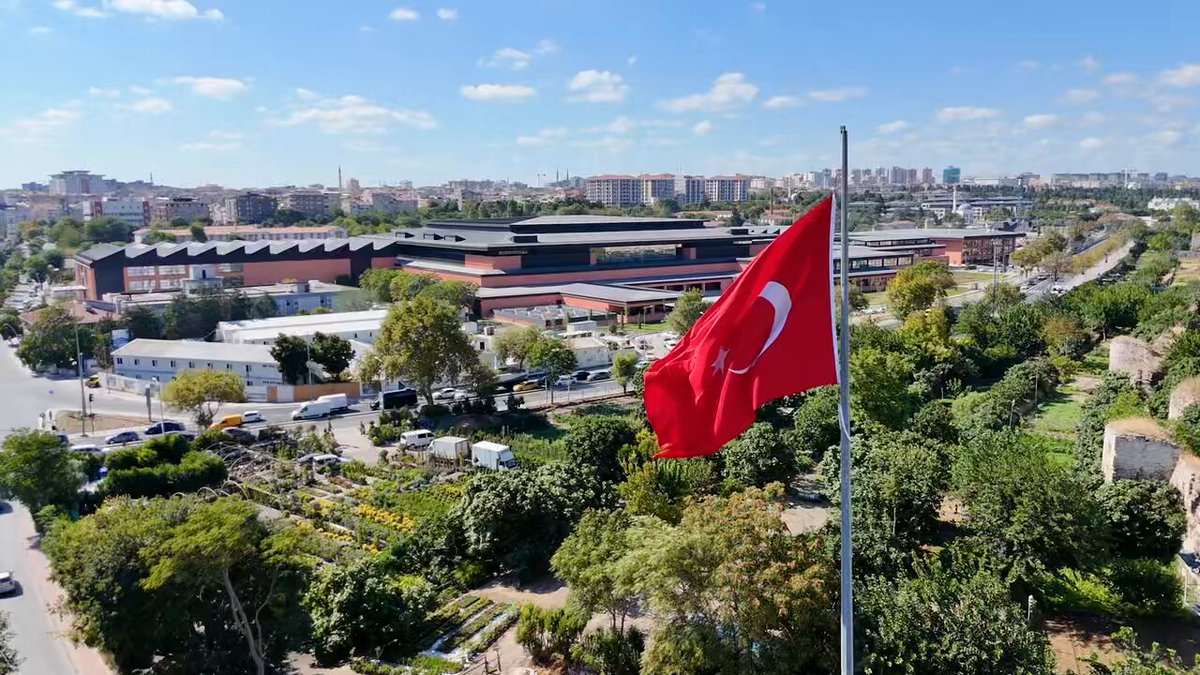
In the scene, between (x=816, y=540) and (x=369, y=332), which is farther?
(x=369, y=332)

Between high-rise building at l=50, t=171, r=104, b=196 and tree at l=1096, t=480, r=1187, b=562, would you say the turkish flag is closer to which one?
tree at l=1096, t=480, r=1187, b=562

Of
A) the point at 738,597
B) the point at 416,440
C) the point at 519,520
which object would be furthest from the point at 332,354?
the point at 738,597

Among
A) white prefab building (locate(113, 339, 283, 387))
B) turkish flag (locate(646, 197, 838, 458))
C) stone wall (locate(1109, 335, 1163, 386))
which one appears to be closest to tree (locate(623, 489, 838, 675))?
turkish flag (locate(646, 197, 838, 458))

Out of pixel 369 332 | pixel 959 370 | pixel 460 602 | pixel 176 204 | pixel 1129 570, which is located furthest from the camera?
pixel 176 204

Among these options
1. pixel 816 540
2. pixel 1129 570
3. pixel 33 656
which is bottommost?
pixel 33 656

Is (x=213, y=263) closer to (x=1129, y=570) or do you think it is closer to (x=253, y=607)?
(x=253, y=607)

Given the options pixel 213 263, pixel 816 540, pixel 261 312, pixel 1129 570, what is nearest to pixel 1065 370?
pixel 1129 570
